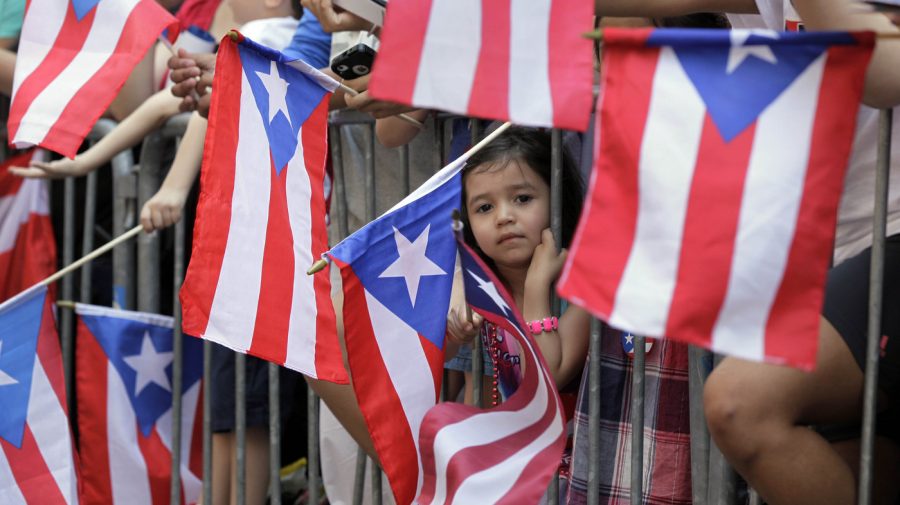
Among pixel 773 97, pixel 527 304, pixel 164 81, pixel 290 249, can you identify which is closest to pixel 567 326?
pixel 527 304

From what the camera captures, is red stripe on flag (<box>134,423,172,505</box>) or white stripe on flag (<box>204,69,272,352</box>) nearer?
white stripe on flag (<box>204,69,272,352</box>)

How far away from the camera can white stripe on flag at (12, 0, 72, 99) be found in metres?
3.80

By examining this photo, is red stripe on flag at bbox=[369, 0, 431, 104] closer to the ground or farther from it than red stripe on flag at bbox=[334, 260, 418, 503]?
farther from it

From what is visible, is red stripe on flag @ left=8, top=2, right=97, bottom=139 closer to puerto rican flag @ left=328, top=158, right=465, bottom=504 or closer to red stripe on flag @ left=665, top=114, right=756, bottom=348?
puerto rican flag @ left=328, top=158, right=465, bottom=504

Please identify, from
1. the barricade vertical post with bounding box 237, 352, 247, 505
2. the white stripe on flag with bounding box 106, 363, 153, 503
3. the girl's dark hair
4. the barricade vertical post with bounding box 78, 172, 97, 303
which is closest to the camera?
the girl's dark hair

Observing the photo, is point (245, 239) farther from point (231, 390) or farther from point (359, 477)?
point (231, 390)

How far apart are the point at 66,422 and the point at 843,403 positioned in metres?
2.66

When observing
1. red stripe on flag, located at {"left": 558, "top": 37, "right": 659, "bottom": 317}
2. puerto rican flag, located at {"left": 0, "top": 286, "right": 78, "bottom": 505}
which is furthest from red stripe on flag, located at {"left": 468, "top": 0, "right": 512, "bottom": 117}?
puerto rican flag, located at {"left": 0, "top": 286, "right": 78, "bottom": 505}

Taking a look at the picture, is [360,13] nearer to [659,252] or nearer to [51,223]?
[659,252]

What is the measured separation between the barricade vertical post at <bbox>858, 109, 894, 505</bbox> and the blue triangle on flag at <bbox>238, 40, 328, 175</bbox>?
61.3 inches

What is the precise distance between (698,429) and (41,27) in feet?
7.64

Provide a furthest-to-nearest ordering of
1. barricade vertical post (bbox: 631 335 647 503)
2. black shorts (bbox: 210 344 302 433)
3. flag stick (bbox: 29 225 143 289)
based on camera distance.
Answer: black shorts (bbox: 210 344 302 433)
flag stick (bbox: 29 225 143 289)
barricade vertical post (bbox: 631 335 647 503)

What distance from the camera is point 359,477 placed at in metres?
3.75

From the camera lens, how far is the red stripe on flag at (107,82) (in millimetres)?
3559
